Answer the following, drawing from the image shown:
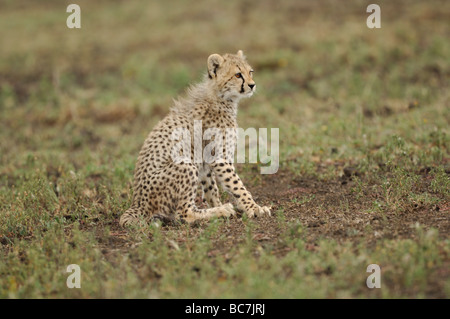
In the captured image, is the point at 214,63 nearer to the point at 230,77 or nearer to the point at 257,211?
the point at 230,77

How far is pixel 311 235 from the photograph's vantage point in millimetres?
4477

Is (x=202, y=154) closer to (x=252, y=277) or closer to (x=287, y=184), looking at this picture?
(x=287, y=184)

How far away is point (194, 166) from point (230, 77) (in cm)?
Answer: 110

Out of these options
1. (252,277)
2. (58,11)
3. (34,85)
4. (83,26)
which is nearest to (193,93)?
(252,277)

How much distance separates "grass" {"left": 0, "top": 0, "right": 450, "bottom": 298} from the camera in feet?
12.7

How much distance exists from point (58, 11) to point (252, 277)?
16.5 meters

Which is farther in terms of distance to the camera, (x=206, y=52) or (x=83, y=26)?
(x=83, y=26)

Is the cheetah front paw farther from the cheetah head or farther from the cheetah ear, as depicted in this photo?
the cheetah ear

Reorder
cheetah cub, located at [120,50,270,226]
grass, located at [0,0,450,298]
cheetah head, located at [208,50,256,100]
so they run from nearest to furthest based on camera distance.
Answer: grass, located at [0,0,450,298] → cheetah cub, located at [120,50,270,226] → cheetah head, located at [208,50,256,100]

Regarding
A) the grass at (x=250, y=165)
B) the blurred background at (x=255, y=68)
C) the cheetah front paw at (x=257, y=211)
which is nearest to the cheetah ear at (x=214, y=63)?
the grass at (x=250, y=165)

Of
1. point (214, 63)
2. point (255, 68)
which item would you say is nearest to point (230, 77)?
point (214, 63)

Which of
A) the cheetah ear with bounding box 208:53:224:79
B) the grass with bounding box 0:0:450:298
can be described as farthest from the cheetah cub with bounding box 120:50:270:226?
the grass with bounding box 0:0:450:298

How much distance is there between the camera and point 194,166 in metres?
5.32

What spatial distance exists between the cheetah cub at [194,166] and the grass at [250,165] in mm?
314
